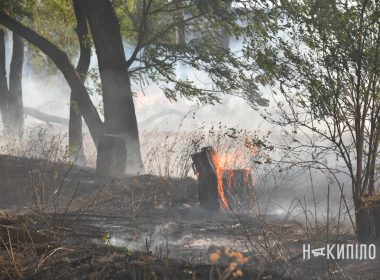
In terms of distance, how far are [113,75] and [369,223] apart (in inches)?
304


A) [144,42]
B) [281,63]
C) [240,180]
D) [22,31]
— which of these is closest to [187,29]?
[144,42]

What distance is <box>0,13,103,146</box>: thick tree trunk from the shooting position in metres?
12.8

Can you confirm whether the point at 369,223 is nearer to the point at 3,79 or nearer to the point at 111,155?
the point at 111,155

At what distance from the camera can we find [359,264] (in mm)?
6078

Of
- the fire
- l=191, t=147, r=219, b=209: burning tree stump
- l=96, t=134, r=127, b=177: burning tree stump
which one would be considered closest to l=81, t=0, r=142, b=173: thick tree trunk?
l=96, t=134, r=127, b=177: burning tree stump

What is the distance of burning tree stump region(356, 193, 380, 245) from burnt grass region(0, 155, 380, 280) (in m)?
0.38

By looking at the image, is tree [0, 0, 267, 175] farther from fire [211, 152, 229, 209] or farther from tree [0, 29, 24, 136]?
tree [0, 29, 24, 136]

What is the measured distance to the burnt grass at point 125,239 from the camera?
16.6 ft

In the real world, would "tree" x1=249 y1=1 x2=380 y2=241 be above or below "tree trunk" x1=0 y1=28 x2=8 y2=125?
below

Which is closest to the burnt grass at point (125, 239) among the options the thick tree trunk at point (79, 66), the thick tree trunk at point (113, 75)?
the thick tree trunk at point (113, 75)

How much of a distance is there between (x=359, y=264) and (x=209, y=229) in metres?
2.50

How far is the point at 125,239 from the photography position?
6668 millimetres

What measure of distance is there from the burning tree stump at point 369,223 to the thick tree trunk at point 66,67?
7.83 metres

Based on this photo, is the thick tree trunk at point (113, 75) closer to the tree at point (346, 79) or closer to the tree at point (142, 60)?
the tree at point (142, 60)
